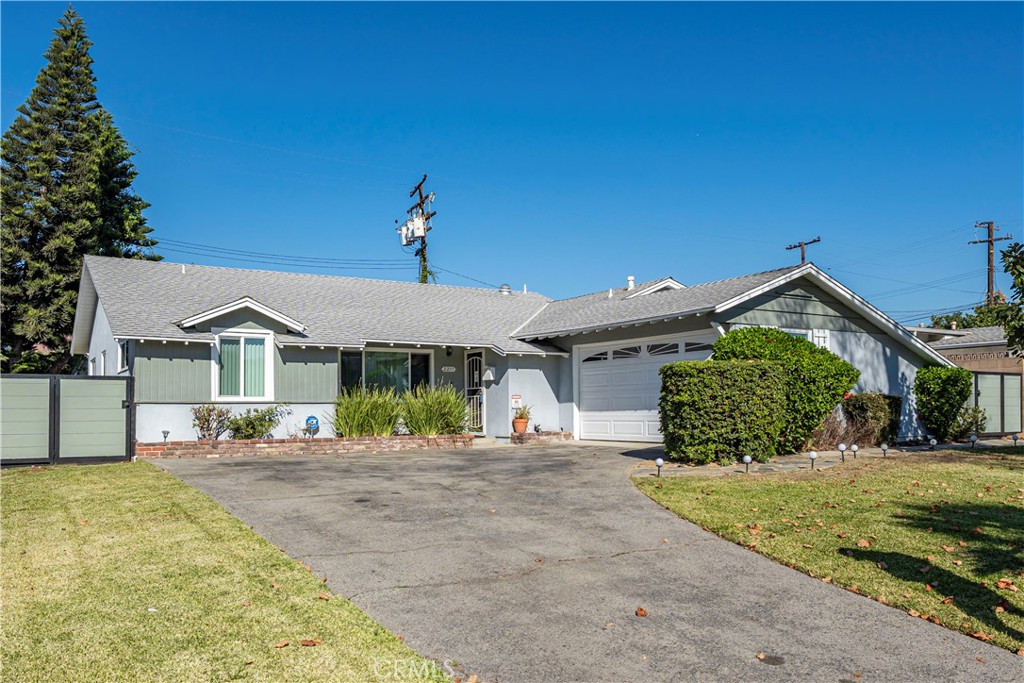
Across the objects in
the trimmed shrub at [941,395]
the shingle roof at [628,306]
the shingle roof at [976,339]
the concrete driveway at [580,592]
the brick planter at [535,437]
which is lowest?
the concrete driveway at [580,592]

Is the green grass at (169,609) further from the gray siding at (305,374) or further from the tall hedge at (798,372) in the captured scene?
the tall hedge at (798,372)

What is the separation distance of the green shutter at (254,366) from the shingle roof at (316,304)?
726mm

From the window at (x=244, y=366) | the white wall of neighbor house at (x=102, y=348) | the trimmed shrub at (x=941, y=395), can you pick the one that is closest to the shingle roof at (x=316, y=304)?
the window at (x=244, y=366)

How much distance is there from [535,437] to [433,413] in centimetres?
287

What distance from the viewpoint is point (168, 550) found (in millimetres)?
7148

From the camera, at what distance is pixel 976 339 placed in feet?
86.0

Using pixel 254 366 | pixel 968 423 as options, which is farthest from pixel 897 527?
pixel 254 366

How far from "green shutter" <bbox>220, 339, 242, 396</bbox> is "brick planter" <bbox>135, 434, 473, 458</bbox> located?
1783 millimetres

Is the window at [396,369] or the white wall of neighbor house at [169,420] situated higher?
the window at [396,369]

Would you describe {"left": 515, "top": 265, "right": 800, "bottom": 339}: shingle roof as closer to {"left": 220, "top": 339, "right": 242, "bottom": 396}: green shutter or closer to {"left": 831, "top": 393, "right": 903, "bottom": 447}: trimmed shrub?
{"left": 831, "top": 393, "right": 903, "bottom": 447}: trimmed shrub

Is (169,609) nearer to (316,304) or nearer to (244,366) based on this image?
(244,366)

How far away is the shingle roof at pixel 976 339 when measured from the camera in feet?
82.4

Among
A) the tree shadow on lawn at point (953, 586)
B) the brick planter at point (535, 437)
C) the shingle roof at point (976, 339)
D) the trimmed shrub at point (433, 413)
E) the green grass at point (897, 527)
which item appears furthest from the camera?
the shingle roof at point (976, 339)

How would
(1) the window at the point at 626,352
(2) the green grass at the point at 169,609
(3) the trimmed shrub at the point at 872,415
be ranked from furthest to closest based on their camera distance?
(1) the window at the point at 626,352 → (3) the trimmed shrub at the point at 872,415 → (2) the green grass at the point at 169,609
